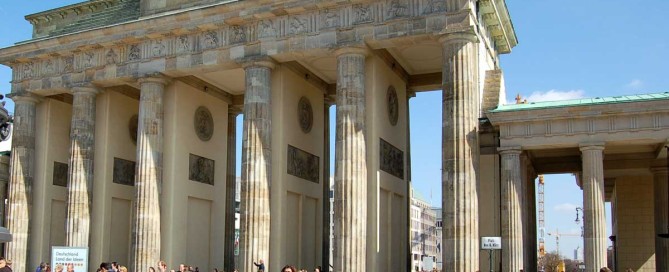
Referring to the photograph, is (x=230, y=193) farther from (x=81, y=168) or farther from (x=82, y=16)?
(x=82, y=16)

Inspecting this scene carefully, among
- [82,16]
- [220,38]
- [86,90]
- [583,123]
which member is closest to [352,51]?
[220,38]

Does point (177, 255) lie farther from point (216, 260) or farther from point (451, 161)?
point (451, 161)

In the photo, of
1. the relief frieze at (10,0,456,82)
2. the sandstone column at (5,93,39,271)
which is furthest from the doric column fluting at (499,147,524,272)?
the sandstone column at (5,93,39,271)

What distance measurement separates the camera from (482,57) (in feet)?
103

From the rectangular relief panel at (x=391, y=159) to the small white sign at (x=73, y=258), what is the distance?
37.4 ft

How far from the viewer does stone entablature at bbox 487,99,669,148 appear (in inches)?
1032

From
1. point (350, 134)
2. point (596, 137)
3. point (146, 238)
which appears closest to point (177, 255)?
point (146, 238)

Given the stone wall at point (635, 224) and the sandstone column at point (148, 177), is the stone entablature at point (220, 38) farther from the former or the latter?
the stone wall at point (635, 224)

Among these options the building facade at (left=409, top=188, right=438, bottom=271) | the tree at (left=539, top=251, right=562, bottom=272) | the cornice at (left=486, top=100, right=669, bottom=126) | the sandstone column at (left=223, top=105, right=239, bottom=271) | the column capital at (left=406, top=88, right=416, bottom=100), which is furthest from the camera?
the building facade at (left=409, top=188, right=438, bottom=271)

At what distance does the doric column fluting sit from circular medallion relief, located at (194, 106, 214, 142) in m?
14.6

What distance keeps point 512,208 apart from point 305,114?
1066 cm

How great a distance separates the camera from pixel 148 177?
107ft

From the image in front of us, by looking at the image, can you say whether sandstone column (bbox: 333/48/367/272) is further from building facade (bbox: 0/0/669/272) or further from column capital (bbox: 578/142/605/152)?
column capital (bbox: 578/142/605/152)

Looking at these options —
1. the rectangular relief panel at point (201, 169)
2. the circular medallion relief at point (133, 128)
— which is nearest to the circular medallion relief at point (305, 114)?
the rectangular relief panel at point (201, 169)
